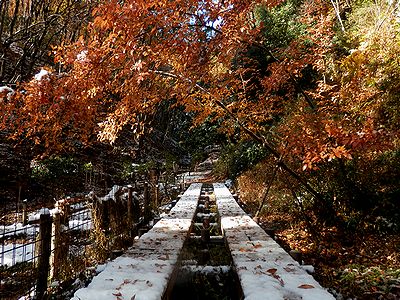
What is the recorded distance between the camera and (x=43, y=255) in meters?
4.30

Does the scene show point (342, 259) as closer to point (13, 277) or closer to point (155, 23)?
point (155, 23)

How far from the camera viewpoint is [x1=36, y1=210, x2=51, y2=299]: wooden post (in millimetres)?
4109

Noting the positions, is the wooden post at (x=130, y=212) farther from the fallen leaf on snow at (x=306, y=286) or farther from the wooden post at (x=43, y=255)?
the fallen leaf on snow at (x=306, y=286)

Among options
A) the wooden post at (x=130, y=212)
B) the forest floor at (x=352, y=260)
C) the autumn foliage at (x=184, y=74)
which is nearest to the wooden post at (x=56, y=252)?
the autumn foliage at (x=184, y=74)

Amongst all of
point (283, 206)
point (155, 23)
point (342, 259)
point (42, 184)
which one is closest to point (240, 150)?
point (283, 206)

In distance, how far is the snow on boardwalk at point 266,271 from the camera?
2992mm

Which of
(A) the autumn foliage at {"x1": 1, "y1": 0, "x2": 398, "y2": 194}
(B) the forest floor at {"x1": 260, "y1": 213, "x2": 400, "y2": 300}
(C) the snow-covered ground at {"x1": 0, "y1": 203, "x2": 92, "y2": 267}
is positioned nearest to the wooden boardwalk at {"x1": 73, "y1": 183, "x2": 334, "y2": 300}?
(B) the forest floor at {"x1": 260, "y1": 213, "x2": 400, "y2": 300}

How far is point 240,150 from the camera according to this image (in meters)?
16.6

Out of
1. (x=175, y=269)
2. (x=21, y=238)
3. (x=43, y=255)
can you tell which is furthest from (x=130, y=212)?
(x=175, y=269)

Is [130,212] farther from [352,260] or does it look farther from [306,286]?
[306,286]

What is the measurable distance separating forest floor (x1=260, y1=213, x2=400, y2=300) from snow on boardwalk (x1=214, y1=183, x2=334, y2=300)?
842mm

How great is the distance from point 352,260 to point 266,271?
277 cm

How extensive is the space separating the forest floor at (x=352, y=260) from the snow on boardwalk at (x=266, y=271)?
84cm

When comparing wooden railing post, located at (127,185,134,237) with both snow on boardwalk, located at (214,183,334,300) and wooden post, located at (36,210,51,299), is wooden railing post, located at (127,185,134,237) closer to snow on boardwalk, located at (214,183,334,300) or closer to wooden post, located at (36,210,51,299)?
snow on boardwalk, located at (214,183,334,300)
